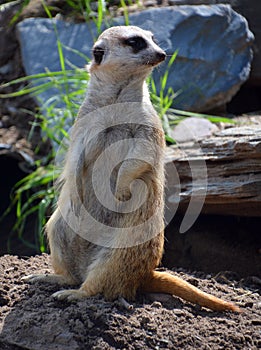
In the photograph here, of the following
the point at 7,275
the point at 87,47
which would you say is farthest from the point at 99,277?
the point at 87,47

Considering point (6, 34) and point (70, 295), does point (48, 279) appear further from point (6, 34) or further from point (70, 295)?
point (6, 34)

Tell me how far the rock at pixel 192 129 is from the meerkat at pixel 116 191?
1.48m

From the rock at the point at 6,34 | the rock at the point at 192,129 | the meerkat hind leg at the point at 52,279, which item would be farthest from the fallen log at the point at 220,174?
the rock at the point at 6,34

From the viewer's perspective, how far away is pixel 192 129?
464 cm

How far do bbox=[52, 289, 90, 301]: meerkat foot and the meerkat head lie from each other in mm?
1075

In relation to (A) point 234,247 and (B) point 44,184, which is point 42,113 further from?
(A) point 234,247

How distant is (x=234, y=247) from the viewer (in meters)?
3.94

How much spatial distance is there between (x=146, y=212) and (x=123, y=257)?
232 millimetres

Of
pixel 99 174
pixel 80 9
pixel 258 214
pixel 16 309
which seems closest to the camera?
pixel 16 309

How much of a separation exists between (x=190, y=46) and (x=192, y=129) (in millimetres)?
954

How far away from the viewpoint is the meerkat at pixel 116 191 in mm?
2779

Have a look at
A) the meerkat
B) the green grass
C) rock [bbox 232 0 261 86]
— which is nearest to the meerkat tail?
the meerkat

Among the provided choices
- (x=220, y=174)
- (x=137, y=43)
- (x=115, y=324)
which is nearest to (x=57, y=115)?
(x=220, y=174)

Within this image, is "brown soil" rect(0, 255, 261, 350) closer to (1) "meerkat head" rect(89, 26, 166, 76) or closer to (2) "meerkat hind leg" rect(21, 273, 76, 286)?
(2) "meerkat hind leg" rect(21, 273, 76, 286)
